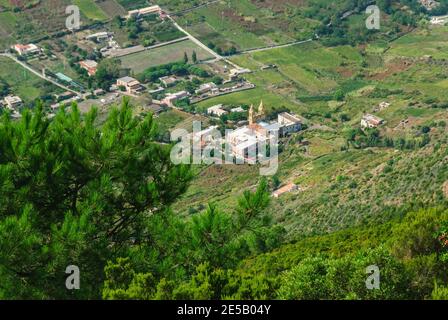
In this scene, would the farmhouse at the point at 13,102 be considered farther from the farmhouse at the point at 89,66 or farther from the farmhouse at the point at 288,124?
the farmhouse at the point at 288,124

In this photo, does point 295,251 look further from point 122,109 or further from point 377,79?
point 377,79

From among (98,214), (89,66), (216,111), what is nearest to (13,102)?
(89,66)

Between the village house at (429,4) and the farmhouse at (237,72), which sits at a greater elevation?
the farmhouse at (237,72)

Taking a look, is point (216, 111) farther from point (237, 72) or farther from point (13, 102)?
point (13, 102)

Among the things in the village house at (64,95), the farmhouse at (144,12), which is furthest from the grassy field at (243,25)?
the village house at (64,95)

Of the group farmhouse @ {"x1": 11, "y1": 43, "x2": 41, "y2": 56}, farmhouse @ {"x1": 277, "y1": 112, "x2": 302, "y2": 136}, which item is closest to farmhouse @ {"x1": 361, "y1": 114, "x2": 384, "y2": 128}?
farmhouse @ {"x1": 277, "y1": 112, "x2": 302, "y2": 136}
